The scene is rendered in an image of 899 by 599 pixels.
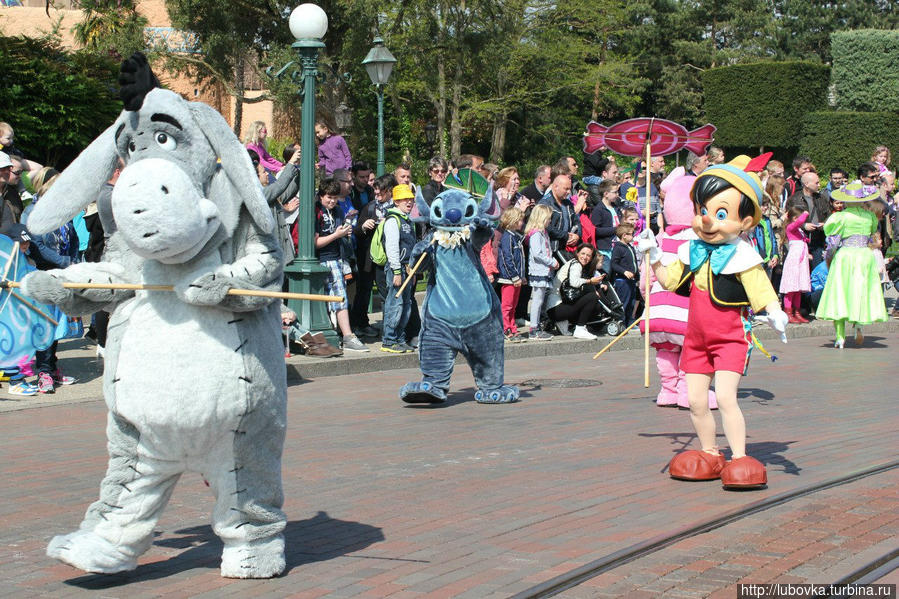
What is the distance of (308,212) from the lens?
12.9 m

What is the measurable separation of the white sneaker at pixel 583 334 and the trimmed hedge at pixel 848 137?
91.2ft

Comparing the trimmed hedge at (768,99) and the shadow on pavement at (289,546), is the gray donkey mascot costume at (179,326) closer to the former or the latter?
the shadow on pavement at (289,546)

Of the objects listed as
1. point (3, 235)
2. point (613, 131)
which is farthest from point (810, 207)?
point (3, 235)

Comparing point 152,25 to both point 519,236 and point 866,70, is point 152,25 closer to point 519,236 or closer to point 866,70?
point 866,70

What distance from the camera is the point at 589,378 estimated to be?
11.9 metres

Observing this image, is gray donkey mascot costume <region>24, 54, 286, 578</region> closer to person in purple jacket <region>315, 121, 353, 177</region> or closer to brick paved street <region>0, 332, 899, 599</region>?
brick paved street <region>0, 332, 899, 599</region>

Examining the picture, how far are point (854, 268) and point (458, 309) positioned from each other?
260 inches

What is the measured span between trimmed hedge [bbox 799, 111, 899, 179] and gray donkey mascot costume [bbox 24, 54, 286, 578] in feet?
124

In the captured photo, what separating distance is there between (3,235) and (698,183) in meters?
5.84

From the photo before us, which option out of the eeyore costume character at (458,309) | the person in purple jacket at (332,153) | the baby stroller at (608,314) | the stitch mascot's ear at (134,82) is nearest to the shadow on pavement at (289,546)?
the stitch mascot's ear at (134,82)

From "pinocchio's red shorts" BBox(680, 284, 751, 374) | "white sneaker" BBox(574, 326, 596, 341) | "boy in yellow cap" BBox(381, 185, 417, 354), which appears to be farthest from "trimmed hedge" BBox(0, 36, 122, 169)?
"pinocchio's red shorts" BBox(680, 284, 751, 374)

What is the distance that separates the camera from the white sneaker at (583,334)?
14661 millimetres

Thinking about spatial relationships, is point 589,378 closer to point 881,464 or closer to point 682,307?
point 682,307

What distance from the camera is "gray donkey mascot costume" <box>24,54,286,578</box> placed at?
4621 mm
